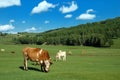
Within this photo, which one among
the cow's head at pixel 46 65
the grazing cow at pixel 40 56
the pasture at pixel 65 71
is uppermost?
the grazing cow at pixel 40 56

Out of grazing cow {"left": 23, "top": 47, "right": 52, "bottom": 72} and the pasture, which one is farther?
grazing cow {"left": 23, "top": 47, "right": 52, "bottom": 72}

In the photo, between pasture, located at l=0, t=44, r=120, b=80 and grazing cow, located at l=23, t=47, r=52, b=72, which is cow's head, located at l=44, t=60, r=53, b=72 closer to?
grazing cow, located at l=23, t=47, r=52, b=72

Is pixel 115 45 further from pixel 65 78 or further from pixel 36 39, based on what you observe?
pixel 65 78

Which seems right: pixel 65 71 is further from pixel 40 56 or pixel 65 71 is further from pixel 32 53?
pixel 32 53

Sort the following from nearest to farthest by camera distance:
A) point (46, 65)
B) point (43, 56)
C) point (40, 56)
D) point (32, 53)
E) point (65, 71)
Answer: point (46, 65) → point (43, 56) → point (40, 56) → point (65, 71) → point (32, 53)

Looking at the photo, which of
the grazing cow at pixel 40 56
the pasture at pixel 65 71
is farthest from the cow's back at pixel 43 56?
the pasture at pixel 65 71

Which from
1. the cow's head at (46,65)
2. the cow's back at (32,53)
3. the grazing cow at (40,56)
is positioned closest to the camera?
the cow's head at (46,65)

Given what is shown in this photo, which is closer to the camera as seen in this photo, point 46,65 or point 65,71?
point 46,65

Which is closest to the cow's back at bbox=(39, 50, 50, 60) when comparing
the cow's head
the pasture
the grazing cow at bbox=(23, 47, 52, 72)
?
the grazing cow at bbox=(23, 47, 52, 72)

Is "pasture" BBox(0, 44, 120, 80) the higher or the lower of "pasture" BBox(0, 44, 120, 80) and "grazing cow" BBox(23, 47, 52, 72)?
the lower

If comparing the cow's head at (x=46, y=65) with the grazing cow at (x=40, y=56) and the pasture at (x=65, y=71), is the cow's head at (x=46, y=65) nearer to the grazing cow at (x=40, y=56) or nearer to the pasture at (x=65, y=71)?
Result: the grazing cow at (x=40, y=56)

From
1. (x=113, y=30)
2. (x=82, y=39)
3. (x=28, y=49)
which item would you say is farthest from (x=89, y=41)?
(x=28, y=49)

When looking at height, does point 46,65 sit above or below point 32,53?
below

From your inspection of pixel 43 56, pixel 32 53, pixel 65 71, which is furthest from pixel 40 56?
pixel 65 71
